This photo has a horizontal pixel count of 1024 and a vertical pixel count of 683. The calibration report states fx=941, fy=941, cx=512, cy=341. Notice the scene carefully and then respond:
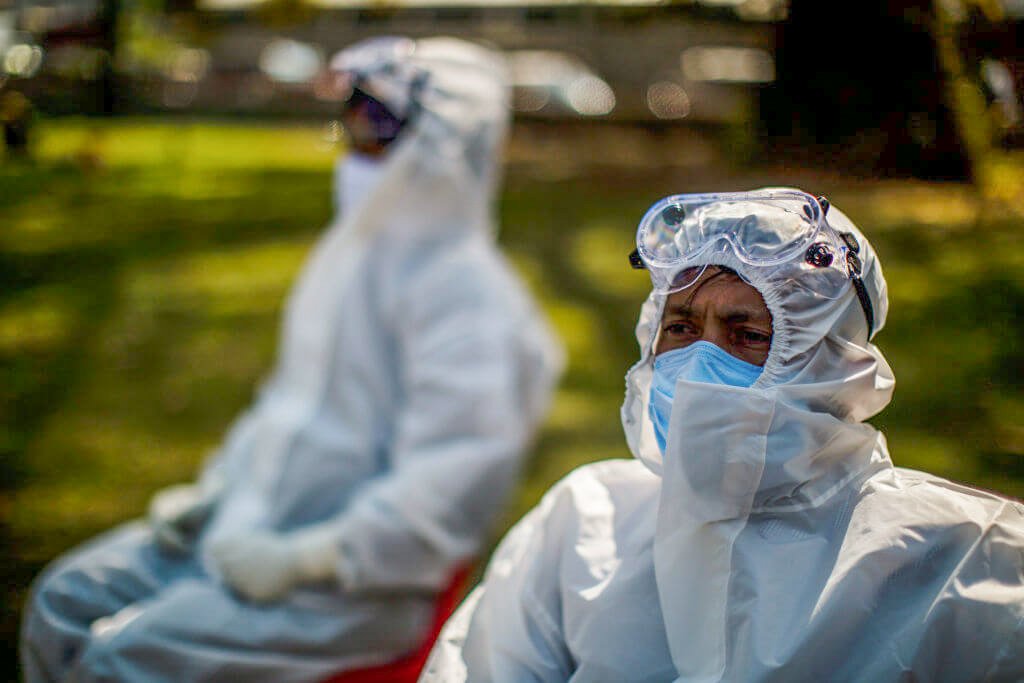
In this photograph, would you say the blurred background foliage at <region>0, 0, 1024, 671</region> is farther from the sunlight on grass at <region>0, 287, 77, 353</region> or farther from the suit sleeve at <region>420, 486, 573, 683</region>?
the suit sleeve at <region>420, 486, 573, 683</region>

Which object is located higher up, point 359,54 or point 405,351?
point 359,54

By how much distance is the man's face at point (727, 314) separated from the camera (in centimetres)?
169

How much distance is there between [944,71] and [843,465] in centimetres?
140

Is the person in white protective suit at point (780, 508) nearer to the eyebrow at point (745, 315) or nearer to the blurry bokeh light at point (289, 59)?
the eyebrow at point (745, 315)

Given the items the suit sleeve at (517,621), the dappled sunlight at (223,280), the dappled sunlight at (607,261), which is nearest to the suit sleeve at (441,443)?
the suit sleeve at (517,621)

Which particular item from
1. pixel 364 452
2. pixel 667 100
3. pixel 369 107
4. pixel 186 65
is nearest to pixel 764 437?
pixel 364 452

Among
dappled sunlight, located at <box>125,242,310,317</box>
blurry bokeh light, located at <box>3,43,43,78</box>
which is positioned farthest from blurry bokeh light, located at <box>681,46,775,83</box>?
dappled sunlight, located at <box>125,242,310,317</box>

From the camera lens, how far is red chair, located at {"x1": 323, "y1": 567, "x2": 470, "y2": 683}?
8.84ft

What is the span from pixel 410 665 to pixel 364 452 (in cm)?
67

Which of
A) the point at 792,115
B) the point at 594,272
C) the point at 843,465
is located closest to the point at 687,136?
the point at 594,272

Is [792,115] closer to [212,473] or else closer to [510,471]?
[510,471]

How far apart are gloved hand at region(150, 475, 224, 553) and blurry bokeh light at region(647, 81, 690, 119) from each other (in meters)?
5.43

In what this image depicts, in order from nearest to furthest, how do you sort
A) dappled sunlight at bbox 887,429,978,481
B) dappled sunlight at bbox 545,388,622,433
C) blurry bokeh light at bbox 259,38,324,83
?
dappled sunlight at bbox 887,429,978,481
dappled sunlight at bbox 545,388,622,433
blurry bokeh light at bbox 259,38,324,83

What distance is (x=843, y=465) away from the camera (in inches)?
67.2
